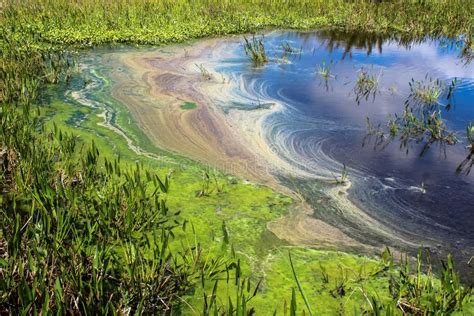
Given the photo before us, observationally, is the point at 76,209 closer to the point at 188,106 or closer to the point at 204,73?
the point at 188,106

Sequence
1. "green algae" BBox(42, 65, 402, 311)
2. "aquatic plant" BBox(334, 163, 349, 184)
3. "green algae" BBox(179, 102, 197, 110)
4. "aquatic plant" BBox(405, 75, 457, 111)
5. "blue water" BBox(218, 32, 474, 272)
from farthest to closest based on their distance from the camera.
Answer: "aquatic plant" BBox(405, 75, 457, 111) < "green algae" BBox(179, 102, 197, 110) < "aquatic plant" BBox(334, 163, 349, 184) < "blue water" BBox(218, 32, 474, 272) < "green algae" BBox(42, 65, 402, 311)

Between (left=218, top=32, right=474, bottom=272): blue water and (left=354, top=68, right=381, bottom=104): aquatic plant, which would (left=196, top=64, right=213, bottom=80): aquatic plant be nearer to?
(left=218, top=32, right=474, bottom=272): blue water

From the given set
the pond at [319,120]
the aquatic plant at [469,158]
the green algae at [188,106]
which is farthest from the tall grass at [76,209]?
the aquatic plant at [469,158]

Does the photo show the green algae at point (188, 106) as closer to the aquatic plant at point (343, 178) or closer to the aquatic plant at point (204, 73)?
the aquatic plant at point (204, 73)

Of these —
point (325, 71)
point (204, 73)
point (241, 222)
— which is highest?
point (325, 71)

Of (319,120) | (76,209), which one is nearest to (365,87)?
(319,120)

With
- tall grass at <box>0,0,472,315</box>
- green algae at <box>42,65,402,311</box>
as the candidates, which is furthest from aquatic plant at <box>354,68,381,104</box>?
tall grass at <box>0,0,472,315</box>

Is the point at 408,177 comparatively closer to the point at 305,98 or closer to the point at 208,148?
the point at 208,148
